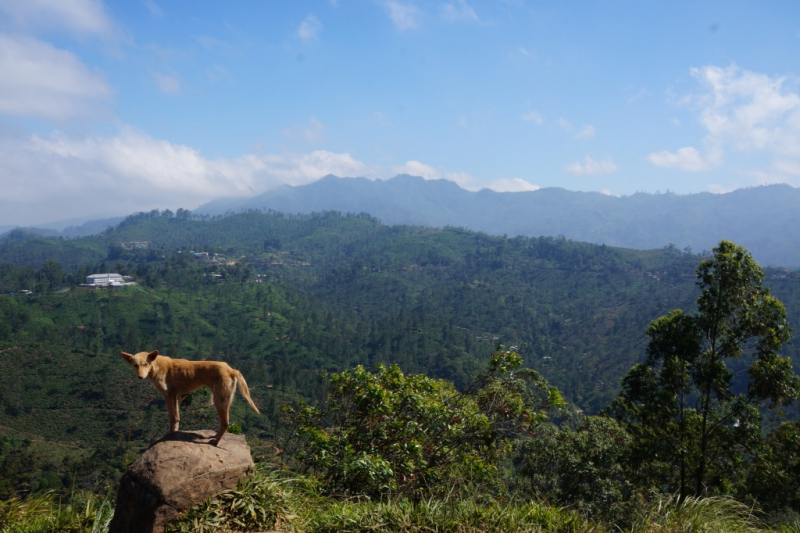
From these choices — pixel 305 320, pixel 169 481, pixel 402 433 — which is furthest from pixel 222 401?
pixel 305 320

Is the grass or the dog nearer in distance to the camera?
the grass

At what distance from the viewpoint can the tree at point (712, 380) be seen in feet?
33.2

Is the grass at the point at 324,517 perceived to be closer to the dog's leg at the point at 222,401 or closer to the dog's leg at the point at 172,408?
the dog's leg at the point at 222,401

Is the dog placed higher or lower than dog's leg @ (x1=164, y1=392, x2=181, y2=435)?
higher

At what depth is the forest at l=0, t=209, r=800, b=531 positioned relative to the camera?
313 inches

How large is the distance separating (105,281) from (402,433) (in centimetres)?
9733

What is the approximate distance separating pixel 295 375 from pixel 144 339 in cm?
2288

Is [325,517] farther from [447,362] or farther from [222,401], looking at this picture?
[447,362]

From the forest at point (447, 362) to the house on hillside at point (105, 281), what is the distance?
3.55 metres

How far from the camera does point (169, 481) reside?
4.12 metres

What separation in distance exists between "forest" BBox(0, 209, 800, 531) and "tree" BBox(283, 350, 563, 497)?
0.15 ft

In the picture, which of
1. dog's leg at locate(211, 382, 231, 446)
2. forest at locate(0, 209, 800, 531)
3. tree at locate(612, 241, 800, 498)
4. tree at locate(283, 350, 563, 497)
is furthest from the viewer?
tree at locate(612, 241, 800, 498)

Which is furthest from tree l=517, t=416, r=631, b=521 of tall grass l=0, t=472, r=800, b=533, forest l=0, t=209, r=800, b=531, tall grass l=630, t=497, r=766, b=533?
tall grass l=0, t=472, r=800, b=533

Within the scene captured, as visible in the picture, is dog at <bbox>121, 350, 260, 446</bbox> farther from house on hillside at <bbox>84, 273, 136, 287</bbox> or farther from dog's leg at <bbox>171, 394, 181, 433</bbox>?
house on hillside at <bbox>84, 273, 136, 287</bbox>
